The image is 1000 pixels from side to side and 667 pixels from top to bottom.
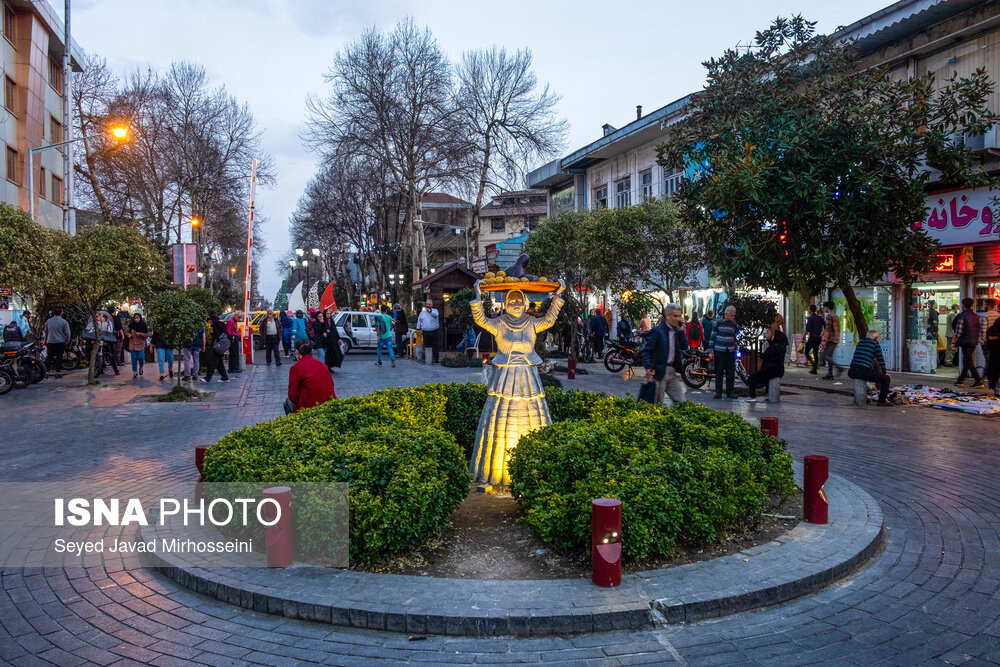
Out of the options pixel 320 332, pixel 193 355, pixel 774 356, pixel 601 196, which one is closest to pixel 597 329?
pixel 320 332

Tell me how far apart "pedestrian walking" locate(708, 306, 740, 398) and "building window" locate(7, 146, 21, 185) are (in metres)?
24.6

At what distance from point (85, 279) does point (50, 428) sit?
19.4 ft

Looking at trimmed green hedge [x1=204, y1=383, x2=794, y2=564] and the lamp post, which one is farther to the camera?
the lamp post

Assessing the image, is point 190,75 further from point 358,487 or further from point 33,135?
point 358,487

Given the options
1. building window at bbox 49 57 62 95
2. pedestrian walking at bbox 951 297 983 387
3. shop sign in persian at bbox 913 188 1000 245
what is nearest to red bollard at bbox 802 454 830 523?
pedestrian walking at bbox 951 297 983 387

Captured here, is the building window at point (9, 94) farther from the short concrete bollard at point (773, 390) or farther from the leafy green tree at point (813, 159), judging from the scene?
the short concrete bollard at point (773, 390)

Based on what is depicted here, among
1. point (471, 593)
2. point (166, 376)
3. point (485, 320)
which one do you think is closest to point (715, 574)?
point (471, 593)

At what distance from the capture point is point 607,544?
419 centimetres

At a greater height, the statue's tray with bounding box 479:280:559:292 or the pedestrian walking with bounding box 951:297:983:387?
the statue's tray with bounding box 479:280:559:292

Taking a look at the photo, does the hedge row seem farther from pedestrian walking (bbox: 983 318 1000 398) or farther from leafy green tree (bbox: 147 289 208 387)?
pedestrian walking (bbox: 983 318 1000 398)

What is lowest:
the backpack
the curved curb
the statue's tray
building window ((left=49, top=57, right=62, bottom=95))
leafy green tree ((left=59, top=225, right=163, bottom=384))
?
the curved curb

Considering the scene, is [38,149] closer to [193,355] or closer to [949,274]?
[193,355]

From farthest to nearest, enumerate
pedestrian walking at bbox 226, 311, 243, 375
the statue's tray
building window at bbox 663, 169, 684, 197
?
building window at bbox 663, 169, 684, 197, pedestrian walking at bbox 226, 311, 243, 375, the statue's tray

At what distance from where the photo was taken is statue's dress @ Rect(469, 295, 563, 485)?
252 inches
